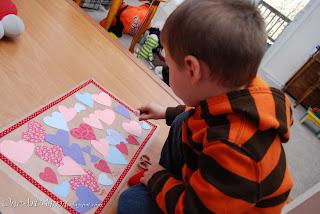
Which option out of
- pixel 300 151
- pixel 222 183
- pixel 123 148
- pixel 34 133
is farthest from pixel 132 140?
pixel 300 151

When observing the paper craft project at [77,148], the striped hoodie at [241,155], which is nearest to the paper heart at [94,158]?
the paper craft project at [77,148]

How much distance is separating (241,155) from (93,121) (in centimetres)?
42

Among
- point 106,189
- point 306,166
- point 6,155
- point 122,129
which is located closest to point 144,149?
point 122,129

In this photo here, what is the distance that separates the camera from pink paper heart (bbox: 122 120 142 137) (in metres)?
0.77

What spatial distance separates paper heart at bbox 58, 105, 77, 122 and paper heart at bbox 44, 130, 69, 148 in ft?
0.15

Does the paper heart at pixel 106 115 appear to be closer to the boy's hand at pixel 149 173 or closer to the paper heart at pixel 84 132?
→ the paper heart at pixel 84 132

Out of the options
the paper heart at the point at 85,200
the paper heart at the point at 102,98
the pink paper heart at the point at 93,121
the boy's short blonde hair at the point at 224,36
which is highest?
the boy's short blonde hair at the point at 224,36

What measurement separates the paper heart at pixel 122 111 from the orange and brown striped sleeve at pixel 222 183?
0.37 metres

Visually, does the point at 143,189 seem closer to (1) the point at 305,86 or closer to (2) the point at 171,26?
(2) the point at 171,26

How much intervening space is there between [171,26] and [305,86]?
9.38 ft

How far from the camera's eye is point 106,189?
0.60m

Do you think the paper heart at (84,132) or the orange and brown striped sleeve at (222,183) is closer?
the orange and brown striped sleeve at (222,183)

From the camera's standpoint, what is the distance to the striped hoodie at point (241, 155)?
0.44 meters

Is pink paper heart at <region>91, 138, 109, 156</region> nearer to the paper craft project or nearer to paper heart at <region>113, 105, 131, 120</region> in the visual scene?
the paper craft project
